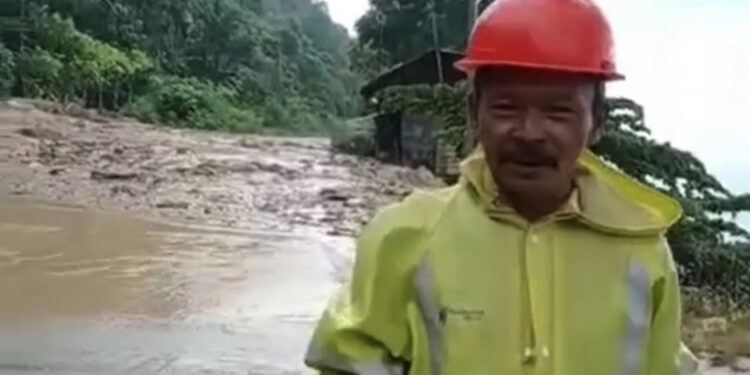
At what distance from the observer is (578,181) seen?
1.78 meters

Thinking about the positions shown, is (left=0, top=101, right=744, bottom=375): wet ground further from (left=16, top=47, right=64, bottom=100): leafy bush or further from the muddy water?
(left=16, top=47, right=64, bottom=100): leafy bush

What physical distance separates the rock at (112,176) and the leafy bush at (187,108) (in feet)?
59.6

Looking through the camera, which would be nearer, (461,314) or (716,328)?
(461,314)

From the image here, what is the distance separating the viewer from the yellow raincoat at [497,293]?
5.58 feet

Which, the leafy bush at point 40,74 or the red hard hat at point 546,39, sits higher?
the red hard hat at point 546,39

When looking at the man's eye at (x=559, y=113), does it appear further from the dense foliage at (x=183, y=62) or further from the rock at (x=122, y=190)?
the dense foliage at (x=183, y=62)

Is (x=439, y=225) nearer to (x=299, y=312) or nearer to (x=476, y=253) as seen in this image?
(x=476, y=253)

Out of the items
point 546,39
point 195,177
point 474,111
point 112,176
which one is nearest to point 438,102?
point 474,111

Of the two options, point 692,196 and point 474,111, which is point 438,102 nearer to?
point 692,196

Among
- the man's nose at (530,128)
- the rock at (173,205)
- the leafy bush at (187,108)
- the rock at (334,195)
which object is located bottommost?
the leafy bush at (187,108)

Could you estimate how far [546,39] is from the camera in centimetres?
166

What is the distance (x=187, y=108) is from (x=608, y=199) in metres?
38.6

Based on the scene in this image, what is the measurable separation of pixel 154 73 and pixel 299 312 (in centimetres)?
3407

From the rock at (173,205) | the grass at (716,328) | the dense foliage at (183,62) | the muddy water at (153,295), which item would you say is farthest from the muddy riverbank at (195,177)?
the dense foliage at (183,62)
